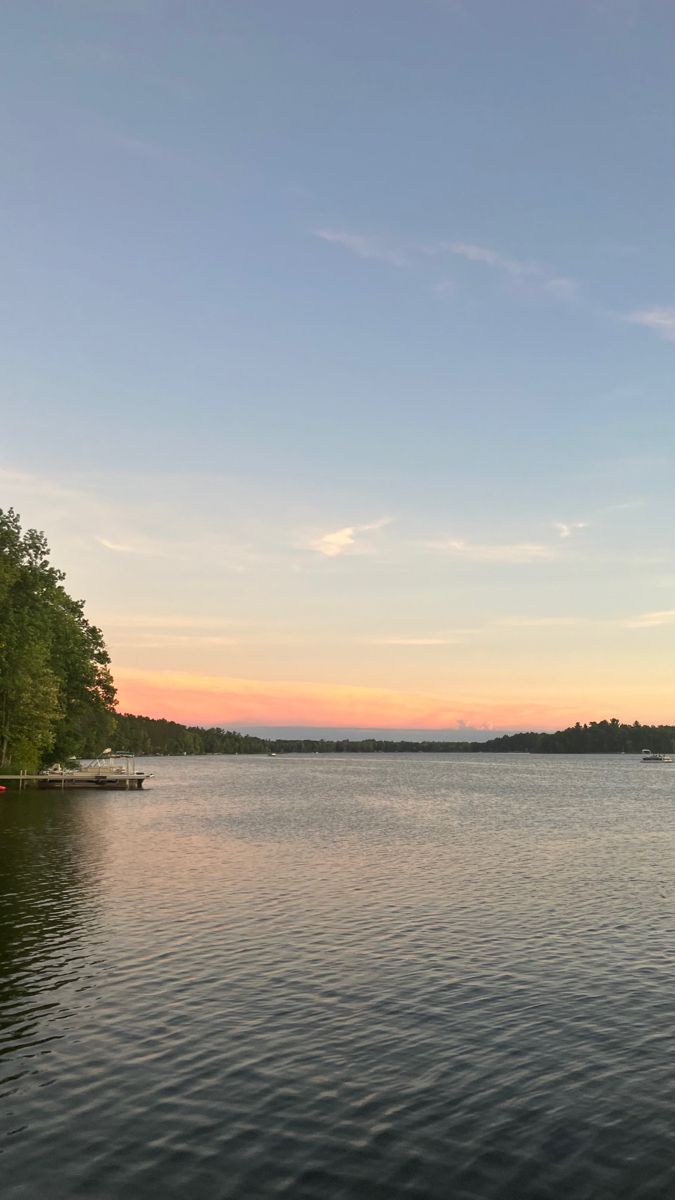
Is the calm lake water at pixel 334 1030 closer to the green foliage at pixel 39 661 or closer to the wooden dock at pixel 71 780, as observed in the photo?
the green foliage at pixel 39 661

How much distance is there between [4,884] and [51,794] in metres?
66.4

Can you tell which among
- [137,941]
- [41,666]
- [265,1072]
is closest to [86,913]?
[137,941]

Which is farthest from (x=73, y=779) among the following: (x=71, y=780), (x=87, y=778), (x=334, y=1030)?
(x=334, y=1030)

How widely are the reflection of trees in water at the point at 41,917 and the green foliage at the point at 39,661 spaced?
33.6 metres

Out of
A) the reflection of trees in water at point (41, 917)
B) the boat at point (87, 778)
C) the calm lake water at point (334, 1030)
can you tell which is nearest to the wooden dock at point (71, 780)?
the boat at point (87, 778)

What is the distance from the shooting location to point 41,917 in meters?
35.0

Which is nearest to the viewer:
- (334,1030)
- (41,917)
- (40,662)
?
(334,1030)

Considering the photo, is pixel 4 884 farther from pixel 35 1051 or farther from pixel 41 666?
pixel 41 666

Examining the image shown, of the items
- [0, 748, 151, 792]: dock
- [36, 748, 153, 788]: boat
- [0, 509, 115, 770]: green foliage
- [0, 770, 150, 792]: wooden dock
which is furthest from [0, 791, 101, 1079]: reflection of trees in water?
[36, 748, 153, 788]: boat

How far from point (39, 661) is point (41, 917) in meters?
72.1

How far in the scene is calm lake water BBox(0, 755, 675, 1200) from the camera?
15188 millimetres

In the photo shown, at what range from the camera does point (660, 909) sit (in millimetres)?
38750

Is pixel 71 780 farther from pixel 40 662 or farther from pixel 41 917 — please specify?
pixel 41 917

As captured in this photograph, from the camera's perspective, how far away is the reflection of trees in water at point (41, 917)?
23.6 metres
